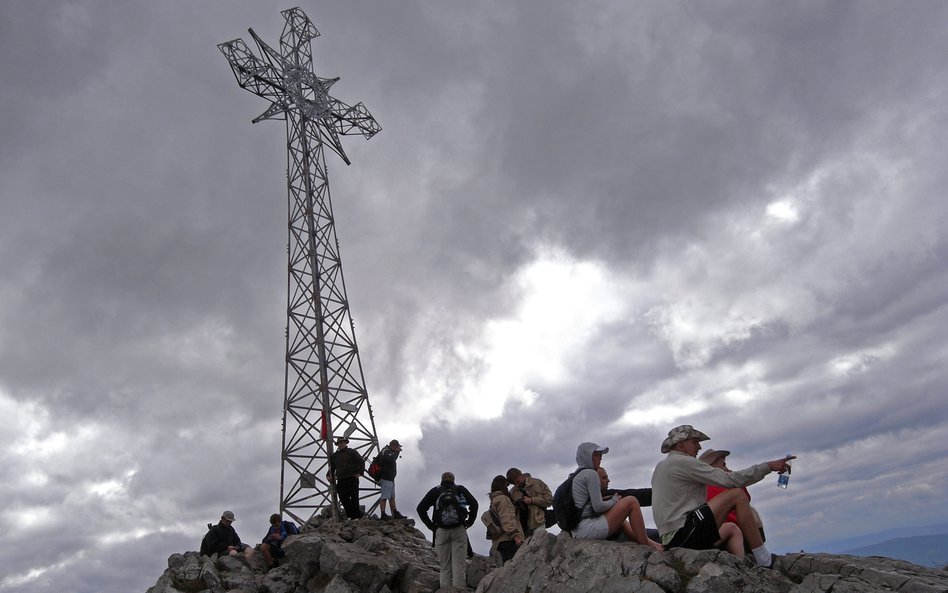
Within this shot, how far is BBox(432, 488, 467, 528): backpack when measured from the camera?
13047mm

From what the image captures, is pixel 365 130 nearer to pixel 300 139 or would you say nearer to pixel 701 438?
pixel 300 139

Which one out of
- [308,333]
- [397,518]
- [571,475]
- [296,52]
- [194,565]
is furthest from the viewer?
[296,52]

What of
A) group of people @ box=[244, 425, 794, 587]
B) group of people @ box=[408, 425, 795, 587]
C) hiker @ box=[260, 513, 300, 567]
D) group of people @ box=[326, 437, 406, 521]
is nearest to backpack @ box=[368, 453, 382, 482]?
group of people @ box=[326, 437, 406, 521]

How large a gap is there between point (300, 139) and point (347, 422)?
1175 centimetres

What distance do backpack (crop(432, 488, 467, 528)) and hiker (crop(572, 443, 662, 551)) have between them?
12.3 feet

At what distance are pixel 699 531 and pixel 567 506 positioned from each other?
1905mm

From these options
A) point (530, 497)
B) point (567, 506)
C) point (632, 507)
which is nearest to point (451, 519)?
point (530, 497)

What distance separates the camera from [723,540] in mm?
8609

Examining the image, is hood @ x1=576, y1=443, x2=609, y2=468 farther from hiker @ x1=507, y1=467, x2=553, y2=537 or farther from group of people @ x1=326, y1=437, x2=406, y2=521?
group of people @ x1=326, y1=437, x2=406, y2=521

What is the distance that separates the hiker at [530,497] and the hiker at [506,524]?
0.14 m

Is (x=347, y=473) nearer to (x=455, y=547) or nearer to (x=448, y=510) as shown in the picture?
(x=455, y=547)

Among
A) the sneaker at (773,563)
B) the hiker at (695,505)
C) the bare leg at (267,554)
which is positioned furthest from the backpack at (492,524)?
the bare leg at (267,554)

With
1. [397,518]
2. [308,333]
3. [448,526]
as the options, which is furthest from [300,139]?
[448,526]

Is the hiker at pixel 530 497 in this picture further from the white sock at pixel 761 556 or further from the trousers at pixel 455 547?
the white sock at pixel 761 556
